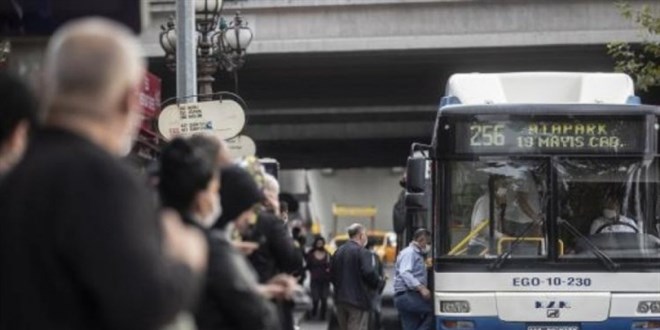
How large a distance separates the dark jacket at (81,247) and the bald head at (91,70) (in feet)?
0.31

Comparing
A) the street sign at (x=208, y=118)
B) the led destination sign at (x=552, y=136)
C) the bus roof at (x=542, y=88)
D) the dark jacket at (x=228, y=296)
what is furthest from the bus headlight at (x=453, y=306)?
the dark jacket at (x=228, y=296)

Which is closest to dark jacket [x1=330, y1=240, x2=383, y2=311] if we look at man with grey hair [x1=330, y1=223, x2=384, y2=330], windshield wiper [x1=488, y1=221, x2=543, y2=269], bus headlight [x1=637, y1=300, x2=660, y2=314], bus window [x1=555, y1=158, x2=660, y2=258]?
man with grey hair [x1=330, y1=223, x2=384, y2=330]

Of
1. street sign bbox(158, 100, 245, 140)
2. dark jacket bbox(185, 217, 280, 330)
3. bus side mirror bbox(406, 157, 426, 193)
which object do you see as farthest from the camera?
street sign bbox(158, 100, 245, 140)

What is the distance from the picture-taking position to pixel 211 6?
17.9 meters

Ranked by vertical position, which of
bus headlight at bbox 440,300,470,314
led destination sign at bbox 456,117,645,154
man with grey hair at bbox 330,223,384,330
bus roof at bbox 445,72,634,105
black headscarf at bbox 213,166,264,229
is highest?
black headscarf at bbox 213,166,264,229

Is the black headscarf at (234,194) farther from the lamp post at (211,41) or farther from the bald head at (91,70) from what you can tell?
the lamp post at (211,41)

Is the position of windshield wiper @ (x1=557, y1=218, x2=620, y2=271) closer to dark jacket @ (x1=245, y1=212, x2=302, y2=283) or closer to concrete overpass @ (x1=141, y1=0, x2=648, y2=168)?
dark jacket @ (x1=245, y1=212, x2=302, y2=283)

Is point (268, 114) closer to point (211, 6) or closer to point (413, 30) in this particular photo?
point (413, 30)

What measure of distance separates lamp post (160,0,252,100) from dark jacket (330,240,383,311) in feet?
9.72

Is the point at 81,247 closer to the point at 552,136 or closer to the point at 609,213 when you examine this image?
the point at 609,213

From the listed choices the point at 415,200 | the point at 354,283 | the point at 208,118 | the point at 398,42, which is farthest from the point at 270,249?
the point at 398,42

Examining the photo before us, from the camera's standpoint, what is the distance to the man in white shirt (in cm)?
1324

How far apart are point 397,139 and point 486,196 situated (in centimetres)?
3419

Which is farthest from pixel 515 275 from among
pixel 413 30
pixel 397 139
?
pixel 397 139
